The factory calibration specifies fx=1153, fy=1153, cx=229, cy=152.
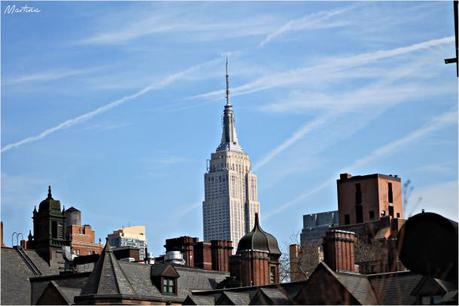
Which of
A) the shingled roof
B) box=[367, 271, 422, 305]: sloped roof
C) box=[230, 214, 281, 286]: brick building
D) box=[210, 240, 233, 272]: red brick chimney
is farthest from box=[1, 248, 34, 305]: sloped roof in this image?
box=[367, 271, 422, 305]: sloped roof

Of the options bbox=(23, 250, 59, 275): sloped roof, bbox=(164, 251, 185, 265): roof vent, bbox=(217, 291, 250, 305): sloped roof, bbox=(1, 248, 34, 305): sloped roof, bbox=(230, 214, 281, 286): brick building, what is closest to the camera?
bbox=(217, 291, 250, 305): sloped roof

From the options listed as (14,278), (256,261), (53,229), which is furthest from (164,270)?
(53,229)

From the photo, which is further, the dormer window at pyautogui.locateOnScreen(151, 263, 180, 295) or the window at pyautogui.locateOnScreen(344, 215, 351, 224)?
the window at pyautogui.locateOnScreen(344, 215, 351, 224)

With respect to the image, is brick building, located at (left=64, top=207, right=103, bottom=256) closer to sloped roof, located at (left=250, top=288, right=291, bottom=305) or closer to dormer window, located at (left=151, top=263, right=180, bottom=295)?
dormer window, located at (left=151, top=263, right=180, bottom=295)

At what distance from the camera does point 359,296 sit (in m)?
54.9

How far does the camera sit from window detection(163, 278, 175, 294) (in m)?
A: 71.9

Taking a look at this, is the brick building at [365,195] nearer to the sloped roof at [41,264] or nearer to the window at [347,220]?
the window at [347,220]

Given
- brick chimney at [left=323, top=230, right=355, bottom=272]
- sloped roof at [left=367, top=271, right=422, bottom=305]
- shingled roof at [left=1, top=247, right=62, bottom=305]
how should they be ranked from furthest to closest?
shingled roof at [left=1, top=247, right=62, bottom=305]
brick chimney at [left=323, top=230, right=355, bottom=272]
sloped roof at [left=367, top=271, right=422, bottom=305]

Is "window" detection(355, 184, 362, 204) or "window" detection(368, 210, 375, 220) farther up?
"window" detection(355, 184, 362, 204)

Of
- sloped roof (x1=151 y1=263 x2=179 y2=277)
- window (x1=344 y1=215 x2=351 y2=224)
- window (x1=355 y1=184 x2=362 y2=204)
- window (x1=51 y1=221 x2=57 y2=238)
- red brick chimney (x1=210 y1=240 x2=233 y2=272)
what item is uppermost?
window (x1=355 y1=184 x2=362 y2=204)

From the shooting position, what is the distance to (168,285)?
237 ft

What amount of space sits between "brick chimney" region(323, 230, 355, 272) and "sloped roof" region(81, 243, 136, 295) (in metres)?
11.5

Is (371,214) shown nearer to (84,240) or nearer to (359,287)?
(84,240)

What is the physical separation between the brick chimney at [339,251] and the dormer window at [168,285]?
10.8 meters
